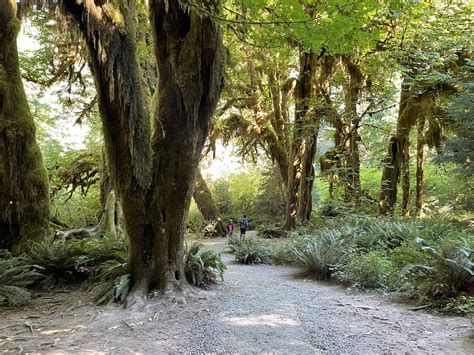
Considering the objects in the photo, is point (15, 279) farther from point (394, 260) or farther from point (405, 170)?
point (405, 170)

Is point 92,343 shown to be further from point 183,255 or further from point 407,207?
point 407,207

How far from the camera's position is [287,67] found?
16.1 meters

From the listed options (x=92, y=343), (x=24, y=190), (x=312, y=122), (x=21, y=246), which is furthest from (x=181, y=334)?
(x=312, y=122)

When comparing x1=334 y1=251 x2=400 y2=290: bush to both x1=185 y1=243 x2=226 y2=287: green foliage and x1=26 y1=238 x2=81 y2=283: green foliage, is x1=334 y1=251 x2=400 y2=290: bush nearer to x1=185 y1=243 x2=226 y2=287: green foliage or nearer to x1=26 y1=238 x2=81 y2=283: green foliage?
x1=185 y1=243 x2=226 y2=287: green foliage

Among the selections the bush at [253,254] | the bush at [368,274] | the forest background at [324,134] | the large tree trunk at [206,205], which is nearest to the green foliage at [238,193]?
the forest background at [324,134]

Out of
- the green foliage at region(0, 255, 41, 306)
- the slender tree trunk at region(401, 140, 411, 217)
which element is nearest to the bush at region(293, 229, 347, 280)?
the green foliage at region(0, 255, 41, 306)

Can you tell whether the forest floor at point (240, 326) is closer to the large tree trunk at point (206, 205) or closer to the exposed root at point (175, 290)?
the exposed root at point (175, 290)

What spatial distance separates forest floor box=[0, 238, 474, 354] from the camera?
10.5 feet

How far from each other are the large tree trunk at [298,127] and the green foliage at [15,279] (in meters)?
9.89

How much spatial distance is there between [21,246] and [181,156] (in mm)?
3647

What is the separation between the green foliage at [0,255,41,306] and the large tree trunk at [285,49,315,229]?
9893mm

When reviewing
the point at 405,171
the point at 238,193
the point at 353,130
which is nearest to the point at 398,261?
the point at 353,130

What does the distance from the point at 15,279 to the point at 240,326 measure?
372 centimetres

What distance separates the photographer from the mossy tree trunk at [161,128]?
16.0 ft
